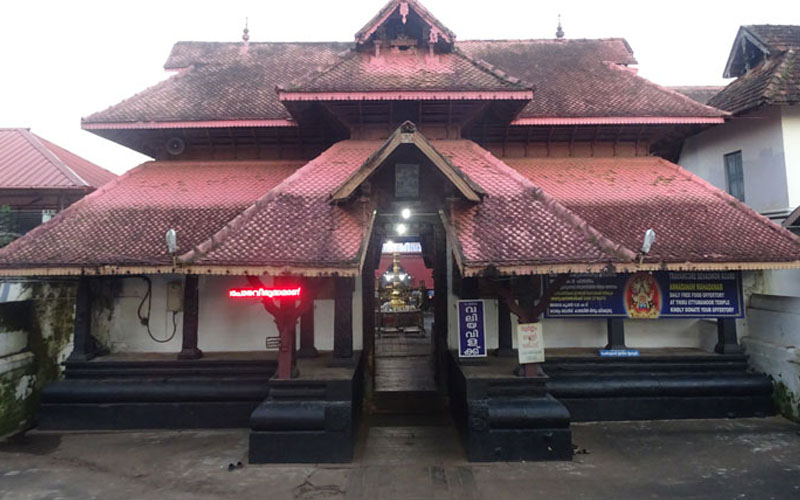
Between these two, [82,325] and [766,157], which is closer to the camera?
[82,325]

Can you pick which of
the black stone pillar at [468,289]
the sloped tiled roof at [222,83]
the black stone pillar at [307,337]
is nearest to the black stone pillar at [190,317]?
the black stone pillar at [307,337]

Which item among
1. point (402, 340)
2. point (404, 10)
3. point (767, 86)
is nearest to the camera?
point (404, 10)

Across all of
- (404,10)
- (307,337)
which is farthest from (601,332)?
(404,10)

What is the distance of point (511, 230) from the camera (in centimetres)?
757

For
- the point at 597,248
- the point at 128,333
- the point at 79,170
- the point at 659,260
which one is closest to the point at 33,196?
the point at 79,170

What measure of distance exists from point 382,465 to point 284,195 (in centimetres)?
518

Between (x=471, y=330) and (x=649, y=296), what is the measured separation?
163 inches

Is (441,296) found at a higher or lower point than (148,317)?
higher

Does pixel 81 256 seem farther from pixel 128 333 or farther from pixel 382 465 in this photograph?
pixel 382 465

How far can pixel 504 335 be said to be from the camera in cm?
941

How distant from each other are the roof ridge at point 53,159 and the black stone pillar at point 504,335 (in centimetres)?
1466

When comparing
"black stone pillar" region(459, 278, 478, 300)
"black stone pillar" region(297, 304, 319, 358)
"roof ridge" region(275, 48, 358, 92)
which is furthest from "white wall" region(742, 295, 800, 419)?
"roof ridge" region(275, 48, 358, 92)

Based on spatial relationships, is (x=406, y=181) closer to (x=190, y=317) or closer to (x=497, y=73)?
(x=497, y=73)

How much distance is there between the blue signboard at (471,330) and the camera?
8.61 meters
